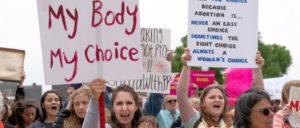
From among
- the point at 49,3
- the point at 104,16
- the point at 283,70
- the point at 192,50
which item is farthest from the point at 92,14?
the point at 283,70

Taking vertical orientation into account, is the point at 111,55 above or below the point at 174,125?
above

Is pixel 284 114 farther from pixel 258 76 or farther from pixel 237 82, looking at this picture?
pixel 237 82

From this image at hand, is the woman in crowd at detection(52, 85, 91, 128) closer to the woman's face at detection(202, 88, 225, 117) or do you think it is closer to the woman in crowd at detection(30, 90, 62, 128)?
the woman in crowd at detection(30, 90, 62, 128)

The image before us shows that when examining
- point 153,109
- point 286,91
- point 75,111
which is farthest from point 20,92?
point 286,91

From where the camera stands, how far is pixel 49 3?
4031 mm

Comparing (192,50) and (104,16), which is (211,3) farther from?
(104,16)

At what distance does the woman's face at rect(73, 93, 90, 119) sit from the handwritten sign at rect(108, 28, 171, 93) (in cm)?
127

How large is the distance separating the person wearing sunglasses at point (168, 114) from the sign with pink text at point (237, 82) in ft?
6.04

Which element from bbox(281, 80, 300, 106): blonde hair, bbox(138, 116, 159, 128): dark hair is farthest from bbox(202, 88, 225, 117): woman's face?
bbox(281, 80, 300, 106): blonde hair

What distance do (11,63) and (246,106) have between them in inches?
166

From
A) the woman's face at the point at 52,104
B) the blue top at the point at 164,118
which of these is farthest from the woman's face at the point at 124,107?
the blue top at the point at 164,118

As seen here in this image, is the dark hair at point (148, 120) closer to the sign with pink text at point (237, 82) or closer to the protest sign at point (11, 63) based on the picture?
the protest sign at point (11, 63)

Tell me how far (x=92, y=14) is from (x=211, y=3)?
176 cm

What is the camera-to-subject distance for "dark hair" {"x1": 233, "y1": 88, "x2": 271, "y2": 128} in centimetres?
397
